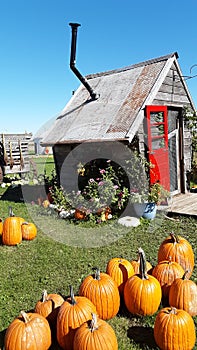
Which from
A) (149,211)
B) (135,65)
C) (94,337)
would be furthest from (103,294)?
(135,65)

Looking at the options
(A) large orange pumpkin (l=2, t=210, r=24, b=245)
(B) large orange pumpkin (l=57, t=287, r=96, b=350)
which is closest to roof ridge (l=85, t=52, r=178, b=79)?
(A) large orange pumpkin (l=2, t=210, r=24, b=245)

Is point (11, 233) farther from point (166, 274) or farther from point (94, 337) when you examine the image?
point (94, 337)

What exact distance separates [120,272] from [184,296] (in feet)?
2.41

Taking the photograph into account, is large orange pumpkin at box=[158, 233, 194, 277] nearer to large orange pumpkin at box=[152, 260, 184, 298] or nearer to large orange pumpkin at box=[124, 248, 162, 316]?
large orange pumpkin at box=[152, 260, 184, 298]

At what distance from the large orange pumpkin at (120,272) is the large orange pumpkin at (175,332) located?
792 mm

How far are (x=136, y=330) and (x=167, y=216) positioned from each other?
166 inches

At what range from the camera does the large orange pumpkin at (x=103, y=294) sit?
10.2 feet

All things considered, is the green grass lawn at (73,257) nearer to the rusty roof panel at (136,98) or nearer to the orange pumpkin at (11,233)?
the orange pumpkin at (11,233)

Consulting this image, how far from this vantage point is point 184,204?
7.61 metres

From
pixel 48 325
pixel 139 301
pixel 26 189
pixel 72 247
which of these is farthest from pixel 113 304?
pixel 26 189

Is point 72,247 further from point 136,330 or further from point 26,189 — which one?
point 26,189

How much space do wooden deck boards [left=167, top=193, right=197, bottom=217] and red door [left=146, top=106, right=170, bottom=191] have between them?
0.50 metres

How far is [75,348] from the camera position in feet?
8.17

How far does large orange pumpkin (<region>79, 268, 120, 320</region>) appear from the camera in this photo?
122 inches
